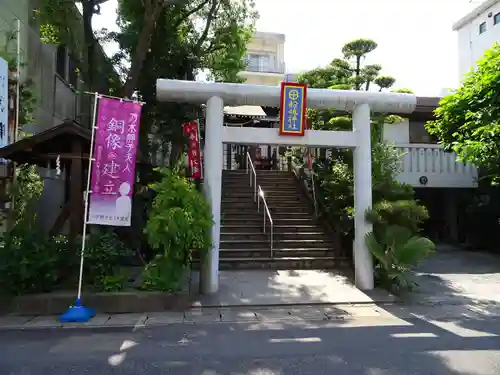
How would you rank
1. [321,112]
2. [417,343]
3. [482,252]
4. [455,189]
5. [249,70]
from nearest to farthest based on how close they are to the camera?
1. [417,343]
2. [321,112]
3. [482,252]
4. [455,189]
5. [249,70]

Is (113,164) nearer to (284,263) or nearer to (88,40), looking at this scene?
(88,40)

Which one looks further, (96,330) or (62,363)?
(96,330)

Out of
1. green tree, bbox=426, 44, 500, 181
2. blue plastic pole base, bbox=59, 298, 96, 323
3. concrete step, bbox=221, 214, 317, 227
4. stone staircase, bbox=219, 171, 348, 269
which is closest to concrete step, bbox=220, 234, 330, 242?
stone staircase, bbox=219, 171, 348, 269

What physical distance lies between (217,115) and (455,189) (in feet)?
40.3

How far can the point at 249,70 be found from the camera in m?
29.8

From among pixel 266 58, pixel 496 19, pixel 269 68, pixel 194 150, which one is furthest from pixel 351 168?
pixel 496 19

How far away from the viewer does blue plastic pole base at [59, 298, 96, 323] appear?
678 centimetres

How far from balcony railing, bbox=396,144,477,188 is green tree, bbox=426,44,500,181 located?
2.50 m

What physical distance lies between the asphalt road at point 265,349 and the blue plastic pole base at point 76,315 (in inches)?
16.4

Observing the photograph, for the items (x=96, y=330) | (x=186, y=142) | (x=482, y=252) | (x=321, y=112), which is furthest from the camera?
(x=482, y=252)

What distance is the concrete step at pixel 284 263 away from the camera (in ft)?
36.3

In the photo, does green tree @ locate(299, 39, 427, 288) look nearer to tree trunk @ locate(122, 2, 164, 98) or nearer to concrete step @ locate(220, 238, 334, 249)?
concrete step @ locate(220, 238, 334, 249)

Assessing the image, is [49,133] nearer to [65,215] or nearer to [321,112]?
[65,215]

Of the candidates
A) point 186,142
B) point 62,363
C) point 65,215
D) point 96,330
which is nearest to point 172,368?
point 62,363
